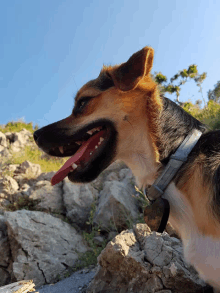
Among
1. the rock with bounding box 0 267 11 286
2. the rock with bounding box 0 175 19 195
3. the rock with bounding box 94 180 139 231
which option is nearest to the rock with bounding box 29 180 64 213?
the rock with bounding box 0 175 19 195

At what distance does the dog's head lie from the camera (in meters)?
2.15

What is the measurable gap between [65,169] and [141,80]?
1083mm

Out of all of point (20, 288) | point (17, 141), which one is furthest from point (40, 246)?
point (17, 141)

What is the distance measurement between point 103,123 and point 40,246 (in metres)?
3.25

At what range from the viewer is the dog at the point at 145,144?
1.80 meters

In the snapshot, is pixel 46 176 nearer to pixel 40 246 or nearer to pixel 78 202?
pixel 78 202

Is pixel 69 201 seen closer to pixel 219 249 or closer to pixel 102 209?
pixel 102 209

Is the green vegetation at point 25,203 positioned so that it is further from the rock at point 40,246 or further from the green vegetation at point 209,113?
the green vegetation at point 209,113

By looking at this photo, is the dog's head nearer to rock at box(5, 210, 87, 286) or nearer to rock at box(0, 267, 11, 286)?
rock at box(5, 210, 87, 286)

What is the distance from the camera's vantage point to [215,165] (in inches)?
71.6

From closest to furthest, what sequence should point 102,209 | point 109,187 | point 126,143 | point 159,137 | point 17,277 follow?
point 159,137 < point 126,143 < point 17,277 < point 102,209 < point 109,187

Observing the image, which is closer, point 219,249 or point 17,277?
point 219,249

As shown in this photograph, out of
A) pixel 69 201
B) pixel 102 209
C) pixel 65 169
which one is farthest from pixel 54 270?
pixel 65 169

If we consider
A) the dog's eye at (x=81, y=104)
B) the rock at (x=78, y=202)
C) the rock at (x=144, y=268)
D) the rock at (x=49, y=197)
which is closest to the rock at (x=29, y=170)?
the rock at (x=49, y=197)
